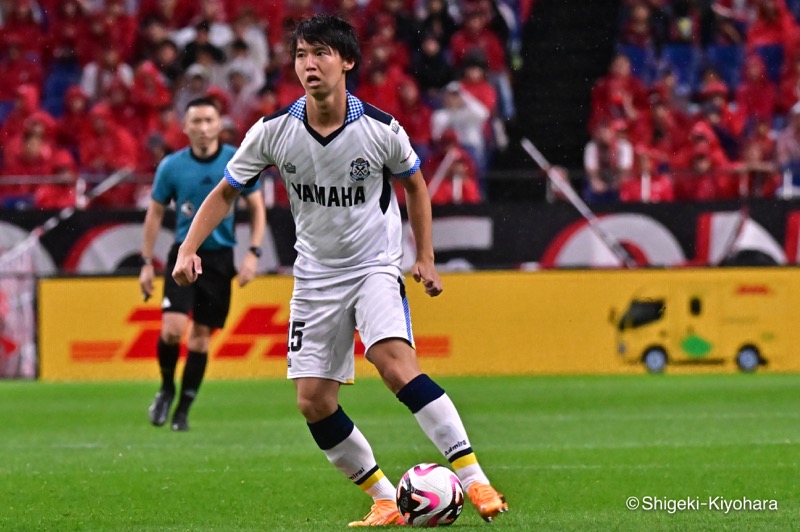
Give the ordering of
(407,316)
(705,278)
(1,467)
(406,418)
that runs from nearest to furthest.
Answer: (407,316), (1,467), (406,418), (705,278)

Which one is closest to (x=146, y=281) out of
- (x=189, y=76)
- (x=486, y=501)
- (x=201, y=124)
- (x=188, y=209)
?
(x=188, y=209)

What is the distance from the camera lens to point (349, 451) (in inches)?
252

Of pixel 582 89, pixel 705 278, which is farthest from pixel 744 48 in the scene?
pixel 705 278

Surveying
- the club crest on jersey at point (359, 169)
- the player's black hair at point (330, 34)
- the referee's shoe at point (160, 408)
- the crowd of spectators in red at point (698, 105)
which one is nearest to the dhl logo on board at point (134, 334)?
the crowd of spectators in red at point (698, 105)

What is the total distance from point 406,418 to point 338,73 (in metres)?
6.15

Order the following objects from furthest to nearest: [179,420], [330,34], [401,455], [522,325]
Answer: [522,325]
[179,420]
[401,455]
[330,34]

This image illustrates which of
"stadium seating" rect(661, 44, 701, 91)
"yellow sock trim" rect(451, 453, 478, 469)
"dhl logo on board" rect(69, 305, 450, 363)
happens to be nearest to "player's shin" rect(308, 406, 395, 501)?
"yellow sock trim" rect(451, 453, 478, 469)

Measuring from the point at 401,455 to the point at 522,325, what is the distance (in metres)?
7.35

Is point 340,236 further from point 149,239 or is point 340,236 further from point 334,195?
point 149,239

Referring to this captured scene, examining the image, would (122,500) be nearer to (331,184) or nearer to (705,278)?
(331,184)

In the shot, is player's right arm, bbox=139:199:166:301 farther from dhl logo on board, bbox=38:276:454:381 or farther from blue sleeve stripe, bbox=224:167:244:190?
dhl logo on board, bbox=38:276:454:381

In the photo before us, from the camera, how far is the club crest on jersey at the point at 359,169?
614 cm

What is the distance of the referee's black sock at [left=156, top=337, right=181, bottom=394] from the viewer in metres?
10.9

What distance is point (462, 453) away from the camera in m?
5.95
